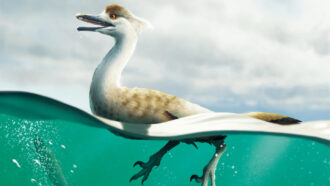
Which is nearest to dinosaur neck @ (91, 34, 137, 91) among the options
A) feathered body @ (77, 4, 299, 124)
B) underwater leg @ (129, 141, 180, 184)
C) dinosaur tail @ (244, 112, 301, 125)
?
feathered body @ (77, 4, 299, 124)

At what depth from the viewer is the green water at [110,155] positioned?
4.78 meters

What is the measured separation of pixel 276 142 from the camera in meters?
6.55

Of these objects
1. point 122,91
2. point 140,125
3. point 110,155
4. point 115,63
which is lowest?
point 110,155

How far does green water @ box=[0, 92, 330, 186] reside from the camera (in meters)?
4.78

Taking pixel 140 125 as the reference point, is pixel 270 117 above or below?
above

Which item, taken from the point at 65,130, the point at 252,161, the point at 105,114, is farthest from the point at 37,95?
the point at 252,161

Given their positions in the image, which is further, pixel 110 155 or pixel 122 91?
pixel 110 155

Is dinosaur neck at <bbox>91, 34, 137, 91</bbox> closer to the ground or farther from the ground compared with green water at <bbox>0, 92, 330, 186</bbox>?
farther from the ground

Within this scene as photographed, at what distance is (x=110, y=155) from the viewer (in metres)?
5.77

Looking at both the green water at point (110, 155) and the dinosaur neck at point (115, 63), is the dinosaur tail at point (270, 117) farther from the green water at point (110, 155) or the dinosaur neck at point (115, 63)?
the dinosaur neck at point (115, 63)

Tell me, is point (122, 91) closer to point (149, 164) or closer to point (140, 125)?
point (140, 125)

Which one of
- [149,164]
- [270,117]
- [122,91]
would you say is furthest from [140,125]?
[270,117]

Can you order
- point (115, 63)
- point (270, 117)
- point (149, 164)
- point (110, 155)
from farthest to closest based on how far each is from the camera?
point (110, 155), point (270, 117), point (149, 164), point (115, 63)

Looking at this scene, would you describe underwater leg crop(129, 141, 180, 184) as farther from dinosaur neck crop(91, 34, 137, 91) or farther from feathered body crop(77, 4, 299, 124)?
dinosaur neck crop(91, 34, 137, 91)
